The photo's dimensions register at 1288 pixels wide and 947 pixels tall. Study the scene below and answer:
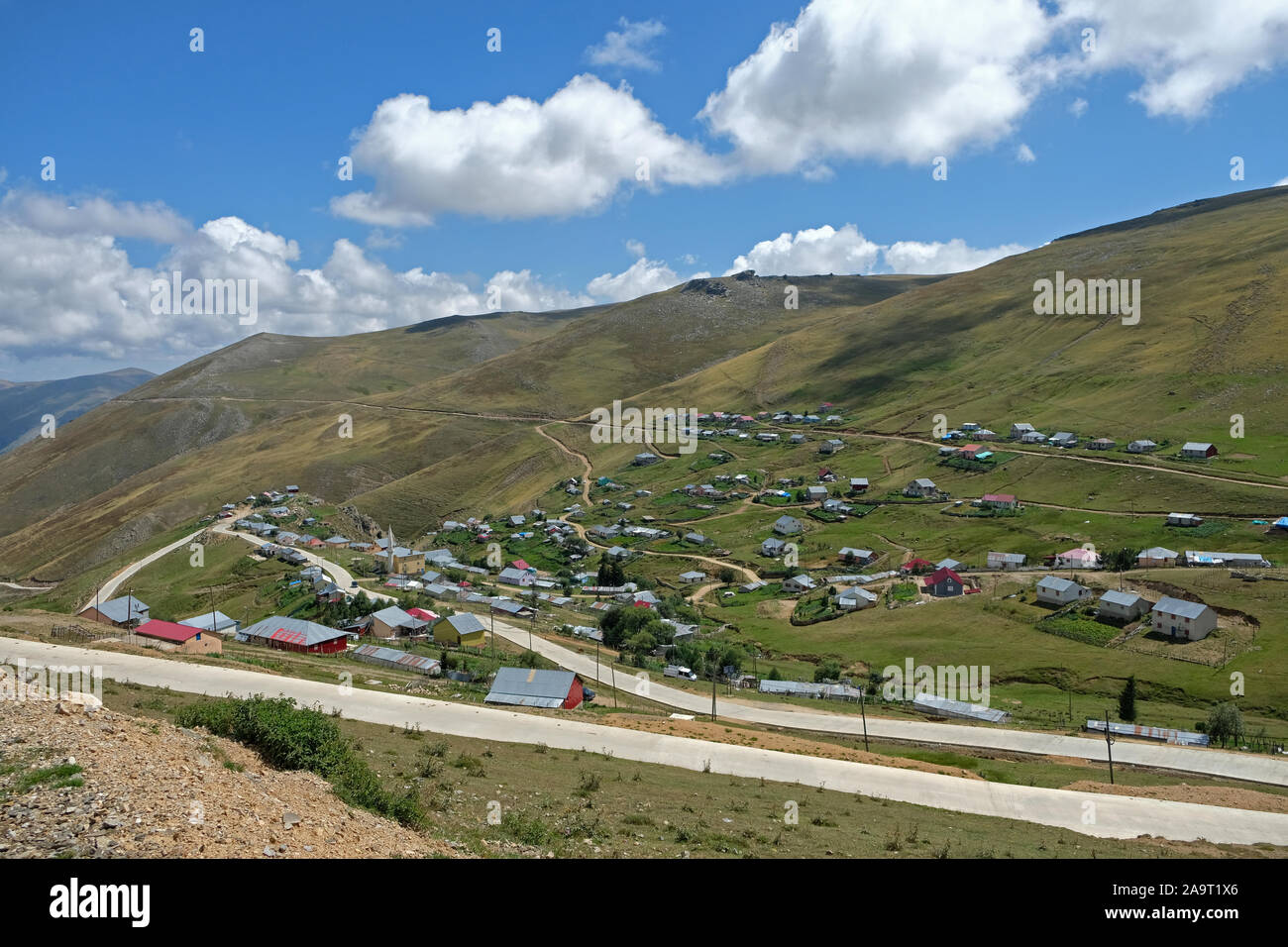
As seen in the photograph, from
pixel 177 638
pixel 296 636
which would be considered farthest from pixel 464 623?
pixel 177 638

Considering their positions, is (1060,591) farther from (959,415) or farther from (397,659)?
(959,415)

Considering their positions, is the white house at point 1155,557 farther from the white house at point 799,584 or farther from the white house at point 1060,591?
the white house at point 799,584

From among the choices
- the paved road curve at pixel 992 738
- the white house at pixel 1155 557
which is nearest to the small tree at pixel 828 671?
the paved road curve at pixel 992 738

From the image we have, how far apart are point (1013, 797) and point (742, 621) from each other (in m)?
47.1

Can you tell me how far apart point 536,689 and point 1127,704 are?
3725 cm

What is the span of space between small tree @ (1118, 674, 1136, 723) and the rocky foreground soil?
4807 centimetres

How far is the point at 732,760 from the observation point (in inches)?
1074

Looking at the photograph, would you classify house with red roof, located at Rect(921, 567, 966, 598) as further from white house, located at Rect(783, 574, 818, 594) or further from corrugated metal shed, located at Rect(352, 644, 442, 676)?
corrugated metal shed, located at Rect(352, 644, 442, 676)

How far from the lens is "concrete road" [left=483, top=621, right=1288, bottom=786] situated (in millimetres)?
36656

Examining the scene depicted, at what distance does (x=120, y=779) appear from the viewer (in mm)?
10820

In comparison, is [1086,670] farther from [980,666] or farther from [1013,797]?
[1013,797]
